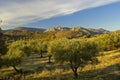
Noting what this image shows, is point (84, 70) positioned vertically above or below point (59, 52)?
below

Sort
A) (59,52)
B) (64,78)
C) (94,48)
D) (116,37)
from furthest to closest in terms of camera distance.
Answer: (116,37) < (94,48) < (59,52) < (64,78)

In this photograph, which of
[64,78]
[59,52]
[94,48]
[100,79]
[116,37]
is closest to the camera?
[100,79]

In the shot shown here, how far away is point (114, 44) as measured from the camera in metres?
80.8

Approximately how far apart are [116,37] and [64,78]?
4860 centimetres

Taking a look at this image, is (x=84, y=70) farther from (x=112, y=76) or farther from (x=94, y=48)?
(x=112, y=76)

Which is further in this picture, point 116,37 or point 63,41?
point 116,37

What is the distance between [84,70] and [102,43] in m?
42.7

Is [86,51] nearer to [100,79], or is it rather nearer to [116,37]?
[100,79]

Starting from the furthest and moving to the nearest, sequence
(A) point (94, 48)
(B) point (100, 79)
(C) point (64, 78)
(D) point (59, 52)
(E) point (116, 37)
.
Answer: (E) point (116, 37) → (A) point (94, 48) → (D) point (59, 52) → (C) point (64, 78) → (B) point (100, 79)

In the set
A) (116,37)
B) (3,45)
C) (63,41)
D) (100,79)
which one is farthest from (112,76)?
(116,37)

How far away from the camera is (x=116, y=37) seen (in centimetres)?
7944

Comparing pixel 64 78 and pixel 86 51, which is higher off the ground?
pixel 86 51

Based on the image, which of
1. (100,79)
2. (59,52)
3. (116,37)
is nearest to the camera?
(100,79)

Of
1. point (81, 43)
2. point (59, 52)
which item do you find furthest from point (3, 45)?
point (81, 43)
